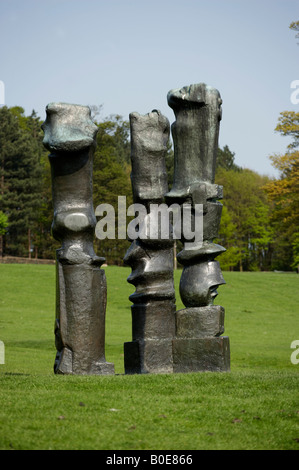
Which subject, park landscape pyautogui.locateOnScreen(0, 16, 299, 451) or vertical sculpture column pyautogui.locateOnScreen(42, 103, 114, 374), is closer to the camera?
park landscape pyautogui.locateOnScreen(0, 16, 299, 451)

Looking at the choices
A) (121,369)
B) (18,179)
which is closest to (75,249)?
(121,369)

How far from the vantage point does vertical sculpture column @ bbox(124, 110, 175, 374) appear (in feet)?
30.0

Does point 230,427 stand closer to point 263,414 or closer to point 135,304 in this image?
point 263,414

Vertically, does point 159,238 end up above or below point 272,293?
above

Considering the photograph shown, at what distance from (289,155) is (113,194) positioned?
798 inches

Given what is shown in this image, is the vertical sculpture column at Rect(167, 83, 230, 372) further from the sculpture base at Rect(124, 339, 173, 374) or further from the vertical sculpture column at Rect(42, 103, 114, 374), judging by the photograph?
the vertical sculpture column at Rect(42, 103, 114, 374)

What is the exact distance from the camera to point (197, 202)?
9.37 m

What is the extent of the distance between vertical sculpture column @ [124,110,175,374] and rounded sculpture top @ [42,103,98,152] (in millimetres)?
794

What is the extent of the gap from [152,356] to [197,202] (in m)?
2.11

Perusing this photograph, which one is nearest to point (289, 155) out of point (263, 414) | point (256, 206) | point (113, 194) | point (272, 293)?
point (272, 293)

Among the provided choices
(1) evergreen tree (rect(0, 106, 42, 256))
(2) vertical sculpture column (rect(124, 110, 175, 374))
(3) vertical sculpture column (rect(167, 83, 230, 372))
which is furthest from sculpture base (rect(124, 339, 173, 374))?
(1) evergreen tree (rect(0, 106, 42, 256))

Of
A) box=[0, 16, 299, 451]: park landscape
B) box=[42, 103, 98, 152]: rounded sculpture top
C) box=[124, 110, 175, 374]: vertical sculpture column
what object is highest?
box=[42, 103, 98, 152]: rounded sculpture top

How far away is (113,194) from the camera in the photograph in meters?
53.5

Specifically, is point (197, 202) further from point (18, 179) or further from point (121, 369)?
point (18, 179)
